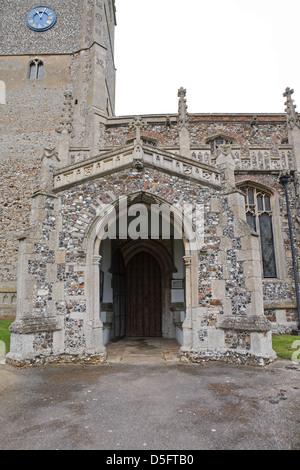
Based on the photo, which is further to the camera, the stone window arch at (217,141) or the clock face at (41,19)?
the clock face at (41,19)

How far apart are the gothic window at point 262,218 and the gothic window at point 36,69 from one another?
14072mm

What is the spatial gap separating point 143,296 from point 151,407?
7.14 meters

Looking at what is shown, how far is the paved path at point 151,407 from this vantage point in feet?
10.8

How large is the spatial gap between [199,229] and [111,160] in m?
2.87

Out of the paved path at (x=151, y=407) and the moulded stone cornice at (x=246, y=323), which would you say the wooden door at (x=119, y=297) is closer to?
Result: the paved path at (x=151, y=407)

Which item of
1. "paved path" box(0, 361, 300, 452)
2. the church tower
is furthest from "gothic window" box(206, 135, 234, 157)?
"paved path" box(0, 361, 300, 452)

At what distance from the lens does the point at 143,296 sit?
11.4 meters

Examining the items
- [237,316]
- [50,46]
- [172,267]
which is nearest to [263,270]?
[172,267]

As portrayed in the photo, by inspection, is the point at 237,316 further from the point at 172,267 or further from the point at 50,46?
the point at 50,46

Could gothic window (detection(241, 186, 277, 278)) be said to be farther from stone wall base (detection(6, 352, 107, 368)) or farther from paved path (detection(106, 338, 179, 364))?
stone wall base (detection(6, 352, 107, 368))

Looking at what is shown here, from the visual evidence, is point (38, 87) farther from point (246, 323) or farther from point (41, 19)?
point (246, 323)

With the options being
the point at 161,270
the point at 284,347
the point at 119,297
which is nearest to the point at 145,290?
the point at 161,270

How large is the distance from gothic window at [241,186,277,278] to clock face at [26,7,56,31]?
53.7 ft
